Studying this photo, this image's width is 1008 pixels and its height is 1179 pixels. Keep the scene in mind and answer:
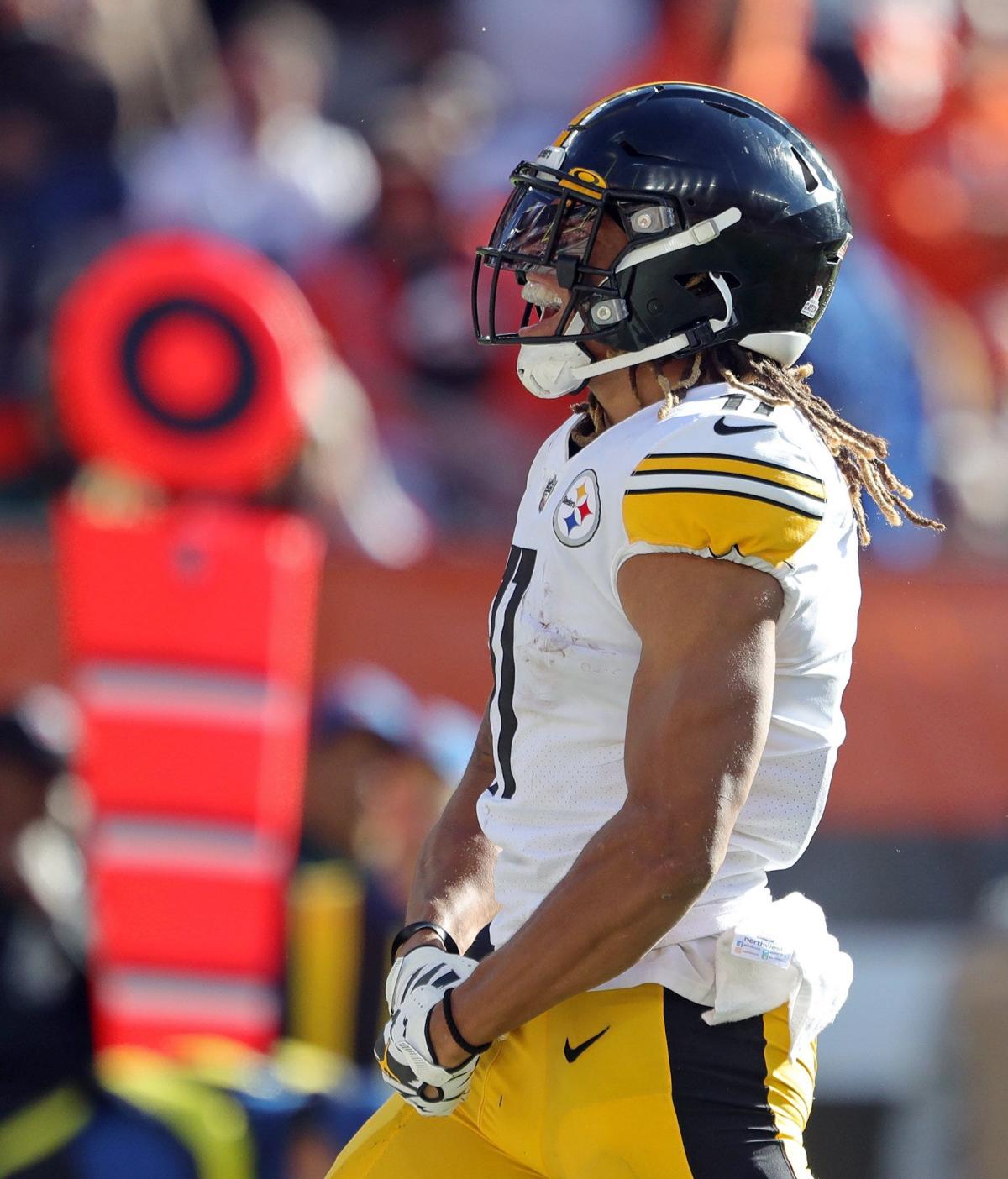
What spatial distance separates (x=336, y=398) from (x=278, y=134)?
1.72 m

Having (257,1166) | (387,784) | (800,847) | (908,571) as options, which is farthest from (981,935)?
(800,847)

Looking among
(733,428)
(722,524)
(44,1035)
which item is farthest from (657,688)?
(44,1035)

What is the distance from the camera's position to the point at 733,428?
6.06 feet

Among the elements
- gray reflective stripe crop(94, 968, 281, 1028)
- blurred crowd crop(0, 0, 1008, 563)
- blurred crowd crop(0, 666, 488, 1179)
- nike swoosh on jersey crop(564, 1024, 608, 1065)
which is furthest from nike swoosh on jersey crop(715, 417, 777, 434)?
gray reflective stripe crop(94, 968, 281, 1028)

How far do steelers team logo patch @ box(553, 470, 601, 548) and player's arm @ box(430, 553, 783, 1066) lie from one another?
0.30 ft

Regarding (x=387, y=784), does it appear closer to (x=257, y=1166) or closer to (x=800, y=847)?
(x=257, y=1166)

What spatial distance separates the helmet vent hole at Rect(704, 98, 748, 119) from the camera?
82.0 inches

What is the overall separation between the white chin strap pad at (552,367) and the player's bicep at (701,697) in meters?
0.38

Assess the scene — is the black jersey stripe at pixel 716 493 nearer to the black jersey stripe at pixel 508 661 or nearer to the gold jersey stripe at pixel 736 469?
the gold jersey stripe at pixel 736 469

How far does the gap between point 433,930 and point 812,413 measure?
0.74m

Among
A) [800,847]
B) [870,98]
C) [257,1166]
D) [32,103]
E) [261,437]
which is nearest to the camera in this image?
[800,847]

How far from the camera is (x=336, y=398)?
16.5 feet

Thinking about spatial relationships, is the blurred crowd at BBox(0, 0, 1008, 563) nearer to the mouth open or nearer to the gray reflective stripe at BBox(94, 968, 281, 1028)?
the gray reflective stripe at BBox(94, 968, 281, 1028)

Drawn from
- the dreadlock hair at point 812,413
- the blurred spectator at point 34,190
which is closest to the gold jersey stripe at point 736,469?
the dreadlock hair at point 812,413
